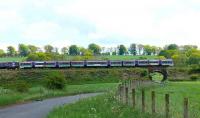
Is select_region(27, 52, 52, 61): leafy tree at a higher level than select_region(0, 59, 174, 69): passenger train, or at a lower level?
higher

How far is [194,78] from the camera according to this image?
121625mm

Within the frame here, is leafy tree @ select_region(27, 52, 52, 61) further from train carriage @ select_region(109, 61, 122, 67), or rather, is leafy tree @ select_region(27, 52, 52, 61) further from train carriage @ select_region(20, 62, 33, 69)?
train carriage @ select_region(109, 61, 122, 67)

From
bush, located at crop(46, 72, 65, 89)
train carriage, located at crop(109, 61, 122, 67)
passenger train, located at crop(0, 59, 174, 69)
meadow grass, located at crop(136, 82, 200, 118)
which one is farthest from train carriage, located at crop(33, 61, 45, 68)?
meadow grass, located at crop(136, 82, 200, 118)

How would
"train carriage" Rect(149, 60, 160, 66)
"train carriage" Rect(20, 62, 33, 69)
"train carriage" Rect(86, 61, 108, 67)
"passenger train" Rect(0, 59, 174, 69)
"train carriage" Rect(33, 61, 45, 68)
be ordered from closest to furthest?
"train carriage" Rect(20, 62, 33, 69)
"passenger train" Rect(0, 59, 174, 69)
"train carriage" Rect(33, 61, 45, 68)
"train carriage" Rect(86, 61, 108, 67)
"train carriage" Rect(149, 60, 160, 66)

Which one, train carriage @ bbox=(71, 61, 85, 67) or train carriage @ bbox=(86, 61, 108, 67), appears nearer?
train carriage @ bbox=(71, 61, 85, 67)

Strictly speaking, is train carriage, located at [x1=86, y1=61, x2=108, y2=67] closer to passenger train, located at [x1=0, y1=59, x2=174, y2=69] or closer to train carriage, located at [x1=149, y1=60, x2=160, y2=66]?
passenger train, located at [x1=0, y1=59, x2=174, y2=69]

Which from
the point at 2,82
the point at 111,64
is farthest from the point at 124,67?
the point at 2,82

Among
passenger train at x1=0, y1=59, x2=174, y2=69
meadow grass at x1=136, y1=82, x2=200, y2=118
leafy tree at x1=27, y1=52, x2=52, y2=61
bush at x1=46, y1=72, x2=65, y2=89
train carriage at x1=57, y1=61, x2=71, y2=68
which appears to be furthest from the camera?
leafy tree at x1=27, y1=52, x2=52, y2=61

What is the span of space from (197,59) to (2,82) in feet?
310

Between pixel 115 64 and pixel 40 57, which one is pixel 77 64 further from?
pixel 40 57

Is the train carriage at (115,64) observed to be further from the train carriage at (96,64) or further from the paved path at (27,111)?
the paved path at (27,111)

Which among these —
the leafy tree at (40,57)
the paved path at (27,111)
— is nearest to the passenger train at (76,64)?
the leafy tree at (40,57)

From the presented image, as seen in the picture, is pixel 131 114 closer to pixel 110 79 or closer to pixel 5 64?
pixel 110 79

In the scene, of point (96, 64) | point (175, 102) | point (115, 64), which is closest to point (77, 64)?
point (96, 64)
